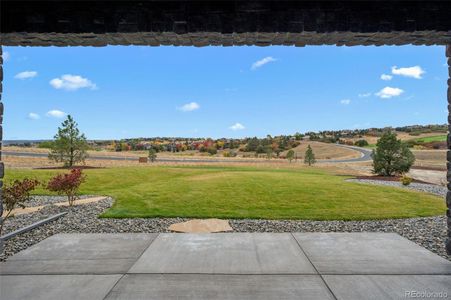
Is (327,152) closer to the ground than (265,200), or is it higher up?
higher up

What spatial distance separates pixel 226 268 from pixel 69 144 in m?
28.7

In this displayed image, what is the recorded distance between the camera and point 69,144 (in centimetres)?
3177

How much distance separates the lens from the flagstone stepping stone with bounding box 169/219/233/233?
1038 centimetres

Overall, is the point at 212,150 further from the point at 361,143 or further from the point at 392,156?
the point at 392,156

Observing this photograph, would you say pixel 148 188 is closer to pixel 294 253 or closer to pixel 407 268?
pixel 294 253

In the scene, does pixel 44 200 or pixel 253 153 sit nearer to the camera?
pixel 44 200

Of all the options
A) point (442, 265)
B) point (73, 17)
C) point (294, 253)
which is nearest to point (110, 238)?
point (294, 253)

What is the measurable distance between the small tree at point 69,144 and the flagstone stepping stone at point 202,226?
2392 centimetres

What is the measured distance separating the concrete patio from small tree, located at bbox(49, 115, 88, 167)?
79.7 feet

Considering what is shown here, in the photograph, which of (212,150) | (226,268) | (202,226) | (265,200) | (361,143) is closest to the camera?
(226,268)

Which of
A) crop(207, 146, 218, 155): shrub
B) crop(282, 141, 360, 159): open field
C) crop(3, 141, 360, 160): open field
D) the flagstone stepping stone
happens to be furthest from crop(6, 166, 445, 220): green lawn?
crop(207, 146, 218, 155): shrub

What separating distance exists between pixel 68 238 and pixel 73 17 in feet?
18.7

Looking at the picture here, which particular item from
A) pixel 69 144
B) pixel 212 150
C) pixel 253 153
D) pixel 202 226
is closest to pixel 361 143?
pixel 253 153

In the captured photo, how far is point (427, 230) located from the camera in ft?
34.3
